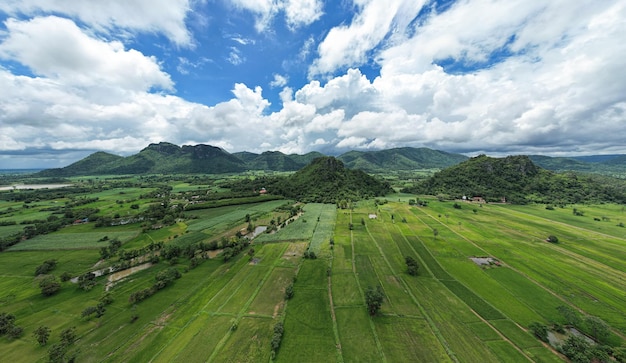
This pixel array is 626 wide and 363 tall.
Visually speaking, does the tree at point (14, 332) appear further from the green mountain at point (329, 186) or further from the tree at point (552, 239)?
the tree at point (552, 239)

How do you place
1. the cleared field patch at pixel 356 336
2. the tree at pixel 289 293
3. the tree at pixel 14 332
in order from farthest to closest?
the tree at pixel 289 293 < the tree at pixel 14 332 < the cleared field patch at pixel 356 336

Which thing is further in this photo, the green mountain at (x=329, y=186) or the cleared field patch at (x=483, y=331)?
the green mountain at (x=329, y=186)

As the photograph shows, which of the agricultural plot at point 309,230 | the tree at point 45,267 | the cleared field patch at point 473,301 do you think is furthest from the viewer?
the agricultural plot at point 309,230

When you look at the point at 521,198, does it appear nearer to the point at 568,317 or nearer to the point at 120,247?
the point at 568,317

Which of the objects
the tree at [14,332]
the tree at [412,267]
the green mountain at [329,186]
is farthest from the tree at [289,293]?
the green mountain at [329,186]

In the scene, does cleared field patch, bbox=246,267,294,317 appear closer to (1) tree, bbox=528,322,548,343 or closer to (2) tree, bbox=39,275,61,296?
(2) tree, bbox=39,275,61,296

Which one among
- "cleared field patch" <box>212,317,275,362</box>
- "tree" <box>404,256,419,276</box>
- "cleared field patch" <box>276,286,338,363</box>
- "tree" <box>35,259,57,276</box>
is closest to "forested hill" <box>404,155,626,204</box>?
"tree" <box>404,256,419,276</box>

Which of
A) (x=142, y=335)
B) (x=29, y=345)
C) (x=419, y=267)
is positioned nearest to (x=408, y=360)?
Result: (x=419, y=267)

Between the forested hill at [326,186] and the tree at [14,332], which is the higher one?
the forested hill at [326,186]
